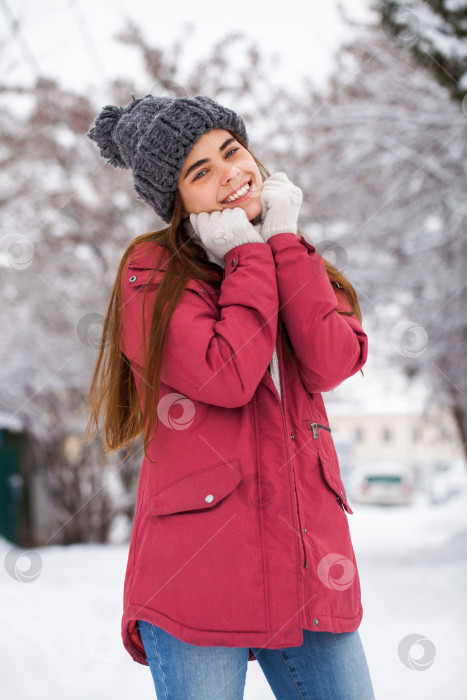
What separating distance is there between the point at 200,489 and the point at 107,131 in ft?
3.06

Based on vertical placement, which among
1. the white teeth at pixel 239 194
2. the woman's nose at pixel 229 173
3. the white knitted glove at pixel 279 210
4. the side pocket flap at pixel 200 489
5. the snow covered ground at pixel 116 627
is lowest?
the snow covered ground at pixel 116 627

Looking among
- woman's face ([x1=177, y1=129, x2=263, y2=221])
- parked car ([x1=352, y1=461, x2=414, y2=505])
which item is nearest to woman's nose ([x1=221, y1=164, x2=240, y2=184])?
woman's face ([x1=177, y1=129, x2=263, y2=221])

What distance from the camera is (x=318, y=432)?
53.8 inches

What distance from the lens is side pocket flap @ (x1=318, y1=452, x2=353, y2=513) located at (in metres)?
1.31

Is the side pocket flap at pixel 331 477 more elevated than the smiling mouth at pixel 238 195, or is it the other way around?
the smiling mouth at pixel 238 195

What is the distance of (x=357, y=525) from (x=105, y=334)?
8946 millimetres

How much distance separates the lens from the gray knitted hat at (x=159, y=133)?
4.95ft

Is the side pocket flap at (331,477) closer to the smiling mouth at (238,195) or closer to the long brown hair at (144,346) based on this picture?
the long brown hair at (144,346)

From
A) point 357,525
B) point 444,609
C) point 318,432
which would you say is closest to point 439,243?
→ point 444,609

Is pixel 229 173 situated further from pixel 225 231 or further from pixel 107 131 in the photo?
pixel 107 131

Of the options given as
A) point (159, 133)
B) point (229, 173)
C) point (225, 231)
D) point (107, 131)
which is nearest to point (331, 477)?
point (225, 231)

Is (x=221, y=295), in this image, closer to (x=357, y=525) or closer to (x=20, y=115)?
(x=20, y=115)

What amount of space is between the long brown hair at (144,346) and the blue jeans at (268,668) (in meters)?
0.38

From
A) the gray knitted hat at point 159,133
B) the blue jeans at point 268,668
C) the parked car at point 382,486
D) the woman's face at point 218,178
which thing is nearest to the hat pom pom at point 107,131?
the gray knitted hat at point 159,133
